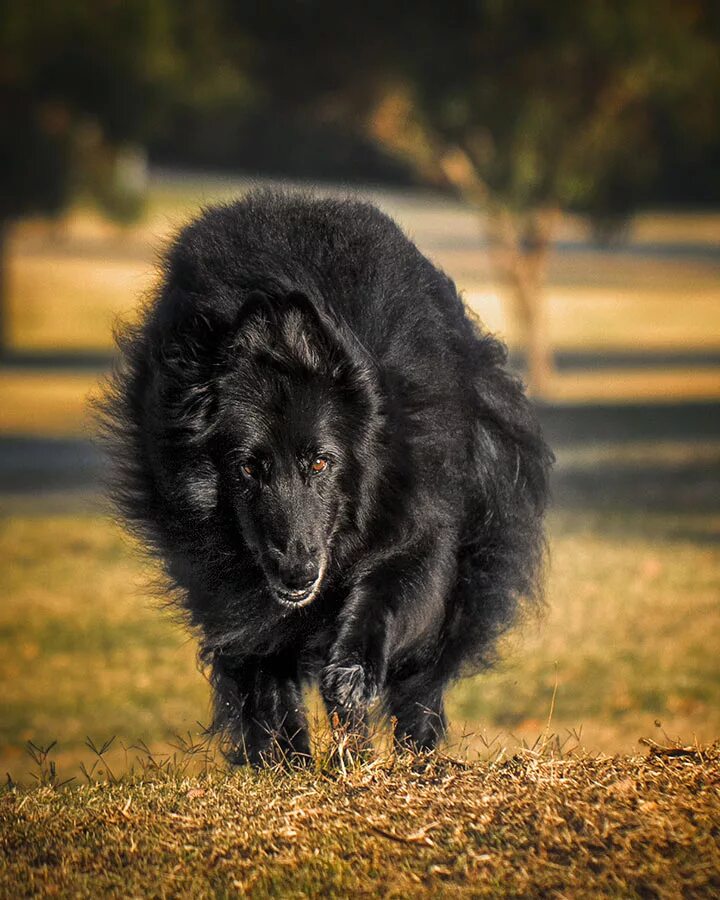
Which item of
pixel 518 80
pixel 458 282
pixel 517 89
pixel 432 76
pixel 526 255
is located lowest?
pixel 458 282

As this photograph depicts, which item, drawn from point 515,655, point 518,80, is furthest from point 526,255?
point 515,655

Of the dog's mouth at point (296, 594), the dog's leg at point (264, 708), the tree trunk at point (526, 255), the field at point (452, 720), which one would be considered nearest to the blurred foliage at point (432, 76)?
the tree trunk at point (526, 255)

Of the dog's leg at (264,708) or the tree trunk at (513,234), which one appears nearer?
the dog's leg at (264,708)

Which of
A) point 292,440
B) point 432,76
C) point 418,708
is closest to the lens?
point 292,440

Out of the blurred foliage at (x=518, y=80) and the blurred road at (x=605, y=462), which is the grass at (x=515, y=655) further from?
the blurred foliage at (x=518, y=80)

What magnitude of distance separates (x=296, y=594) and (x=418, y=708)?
92cm

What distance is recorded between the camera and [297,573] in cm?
452

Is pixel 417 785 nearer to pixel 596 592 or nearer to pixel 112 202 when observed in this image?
pixel 596 592

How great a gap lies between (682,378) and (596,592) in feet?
50.7

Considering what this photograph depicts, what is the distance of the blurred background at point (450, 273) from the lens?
894cm

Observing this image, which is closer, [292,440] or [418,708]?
[292,440]

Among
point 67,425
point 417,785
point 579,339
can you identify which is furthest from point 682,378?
point 417,785

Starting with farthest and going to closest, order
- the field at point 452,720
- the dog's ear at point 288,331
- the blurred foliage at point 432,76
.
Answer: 1. the blurred foliage at point 432,76
2. the dog's ear at point 288,331
3. the field at point 452,720

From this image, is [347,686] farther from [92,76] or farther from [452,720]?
[92,76]
